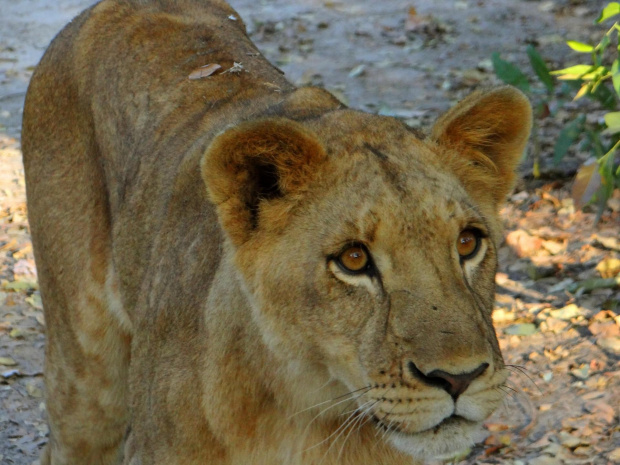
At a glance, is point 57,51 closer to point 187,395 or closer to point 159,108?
point 159,108

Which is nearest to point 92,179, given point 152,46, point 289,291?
point 152,46

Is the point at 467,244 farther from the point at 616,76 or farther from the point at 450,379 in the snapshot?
the point at 616,76

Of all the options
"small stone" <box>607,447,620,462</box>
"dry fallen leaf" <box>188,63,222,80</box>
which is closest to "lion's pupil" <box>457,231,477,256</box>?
"dry fallen leaf" <box>188,63,222,80</box>

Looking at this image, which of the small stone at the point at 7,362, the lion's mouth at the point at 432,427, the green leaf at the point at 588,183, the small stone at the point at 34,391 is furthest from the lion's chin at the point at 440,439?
the small stone at the point at 7,362

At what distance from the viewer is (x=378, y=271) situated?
2523 millimetres

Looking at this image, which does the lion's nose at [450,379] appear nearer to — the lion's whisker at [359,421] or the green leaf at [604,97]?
the lion's whisker at [359,421]

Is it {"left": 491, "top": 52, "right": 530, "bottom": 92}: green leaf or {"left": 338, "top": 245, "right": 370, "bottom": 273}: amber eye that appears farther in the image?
{"left": 491, "top": 52, "right": 530, "bottom": 92}: green leaf

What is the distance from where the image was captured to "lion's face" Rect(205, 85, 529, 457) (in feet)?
7.86

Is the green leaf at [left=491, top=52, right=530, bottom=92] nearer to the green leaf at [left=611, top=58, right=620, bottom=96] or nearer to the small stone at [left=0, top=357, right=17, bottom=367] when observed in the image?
the green leaf at [left=611, top=58, right=620, bottom=96]

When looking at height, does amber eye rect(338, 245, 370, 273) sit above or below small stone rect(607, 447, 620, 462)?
above

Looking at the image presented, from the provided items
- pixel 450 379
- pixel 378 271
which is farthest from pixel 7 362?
pixel 450 379

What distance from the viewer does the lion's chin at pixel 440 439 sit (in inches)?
94.8

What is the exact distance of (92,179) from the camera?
3.93 metres

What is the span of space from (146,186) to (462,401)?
174 cm
